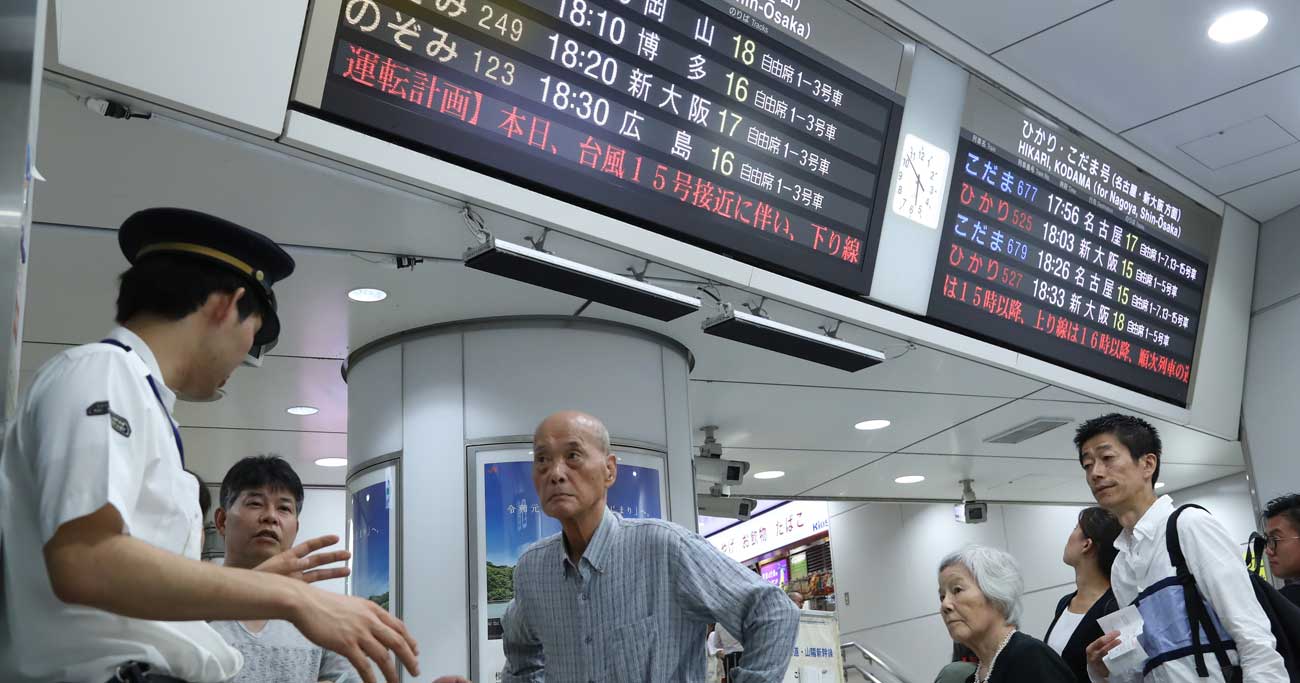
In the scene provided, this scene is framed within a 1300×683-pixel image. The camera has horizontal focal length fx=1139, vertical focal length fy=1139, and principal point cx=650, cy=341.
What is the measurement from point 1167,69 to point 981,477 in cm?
487

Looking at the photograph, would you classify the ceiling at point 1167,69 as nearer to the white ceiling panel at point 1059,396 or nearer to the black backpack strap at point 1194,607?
the white ceiling panel at point 1059,396

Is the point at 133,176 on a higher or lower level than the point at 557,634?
higher

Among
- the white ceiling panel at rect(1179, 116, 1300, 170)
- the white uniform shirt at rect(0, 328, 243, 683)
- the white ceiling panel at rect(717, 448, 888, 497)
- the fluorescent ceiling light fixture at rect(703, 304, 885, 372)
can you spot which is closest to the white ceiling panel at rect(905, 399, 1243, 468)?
the white ceiling panel at rect(717, 448, 888, 497)

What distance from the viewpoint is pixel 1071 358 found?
6.30m

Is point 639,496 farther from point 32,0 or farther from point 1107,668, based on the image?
point 32,0

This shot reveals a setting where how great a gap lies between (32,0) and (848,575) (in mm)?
12905

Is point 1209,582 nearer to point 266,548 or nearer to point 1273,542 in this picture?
point 1273,542

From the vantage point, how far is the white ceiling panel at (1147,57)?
5523mm

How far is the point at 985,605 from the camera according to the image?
3.47m

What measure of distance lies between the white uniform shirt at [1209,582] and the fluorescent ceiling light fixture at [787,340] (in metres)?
1.92

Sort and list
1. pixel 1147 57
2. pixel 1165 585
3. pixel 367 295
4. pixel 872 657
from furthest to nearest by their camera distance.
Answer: pixel 872 657
pixel 1147 57
pixel 367 295
pixel 1165 585

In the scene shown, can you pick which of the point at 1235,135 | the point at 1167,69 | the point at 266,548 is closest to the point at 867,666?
the point at 1235,135

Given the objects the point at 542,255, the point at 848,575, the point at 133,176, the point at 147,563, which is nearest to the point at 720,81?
the point at 542,255

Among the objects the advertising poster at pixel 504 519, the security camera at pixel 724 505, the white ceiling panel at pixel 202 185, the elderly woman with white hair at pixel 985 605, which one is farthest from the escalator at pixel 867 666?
the white ceiling panel at pixel 202 185
